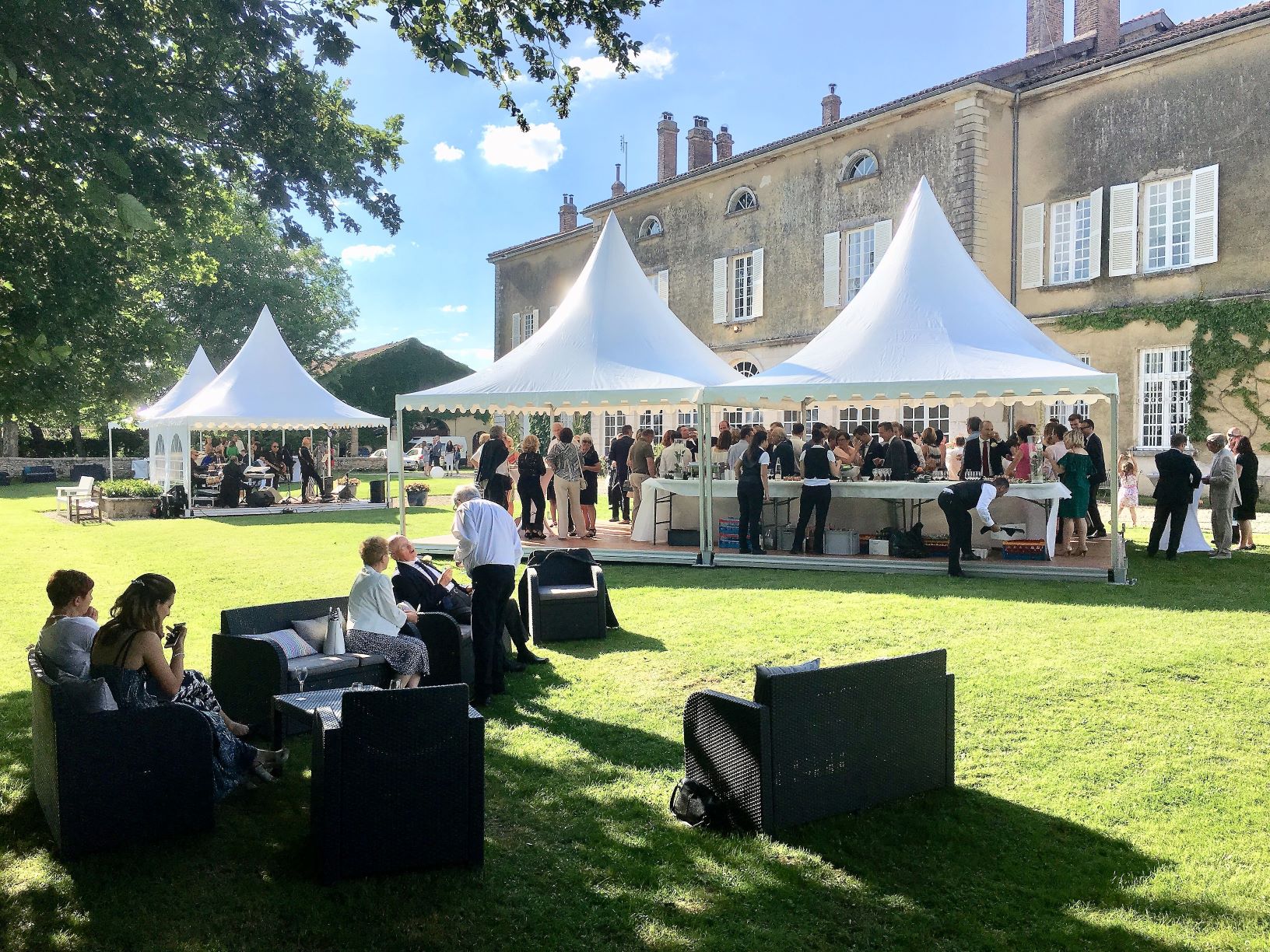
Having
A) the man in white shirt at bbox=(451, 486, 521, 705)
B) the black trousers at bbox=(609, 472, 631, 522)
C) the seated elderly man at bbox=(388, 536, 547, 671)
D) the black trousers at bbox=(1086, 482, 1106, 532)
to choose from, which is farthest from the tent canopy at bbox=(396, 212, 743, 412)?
the man in white shirt at bbox=(451, 486, 521, 705)

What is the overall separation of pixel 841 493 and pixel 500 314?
24722mm

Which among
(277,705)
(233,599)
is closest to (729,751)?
(277,705)

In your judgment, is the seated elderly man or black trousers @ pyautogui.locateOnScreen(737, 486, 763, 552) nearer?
the seated elderly man

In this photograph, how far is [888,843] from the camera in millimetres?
3793

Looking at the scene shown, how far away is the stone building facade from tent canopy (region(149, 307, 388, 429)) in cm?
1012

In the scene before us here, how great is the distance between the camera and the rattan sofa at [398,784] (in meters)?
3.49

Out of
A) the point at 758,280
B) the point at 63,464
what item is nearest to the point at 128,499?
the point at 758,280

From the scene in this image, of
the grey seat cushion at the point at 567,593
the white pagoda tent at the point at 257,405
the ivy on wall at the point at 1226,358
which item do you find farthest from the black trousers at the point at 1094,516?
the white pagoda tent at the point at 257,405

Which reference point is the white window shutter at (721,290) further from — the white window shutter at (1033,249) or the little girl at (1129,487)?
the little girl at (1129,487)

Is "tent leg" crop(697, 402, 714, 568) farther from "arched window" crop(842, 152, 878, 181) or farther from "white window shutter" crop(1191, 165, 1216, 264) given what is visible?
"arched window" crop(842, 152, 878, 181)

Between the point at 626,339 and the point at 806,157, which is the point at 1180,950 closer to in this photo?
the point at 626,339

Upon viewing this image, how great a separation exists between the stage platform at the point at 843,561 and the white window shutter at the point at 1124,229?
303 inches

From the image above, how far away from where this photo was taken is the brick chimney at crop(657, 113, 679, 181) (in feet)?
95.7

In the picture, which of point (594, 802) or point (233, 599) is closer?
point (594, 802)
